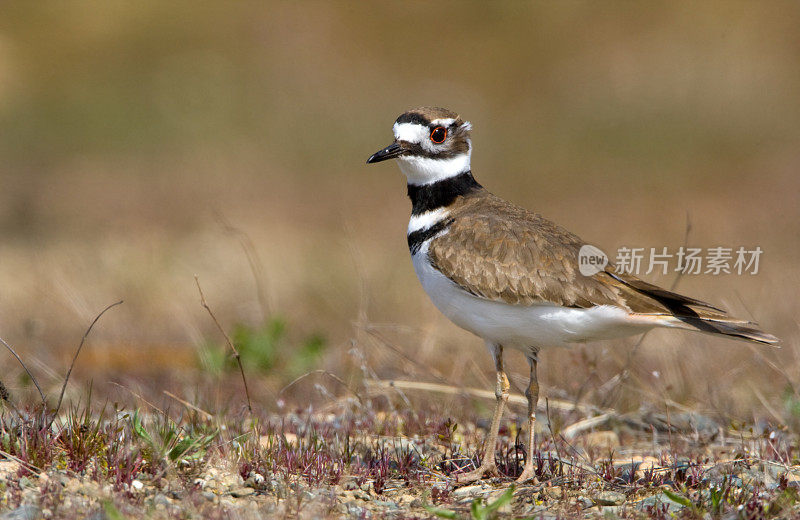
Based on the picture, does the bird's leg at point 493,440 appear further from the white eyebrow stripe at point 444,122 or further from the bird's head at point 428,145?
the white eyebrow stripe at point 444,122

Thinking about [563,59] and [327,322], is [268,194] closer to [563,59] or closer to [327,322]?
[327,322]

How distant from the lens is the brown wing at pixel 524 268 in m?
3.88

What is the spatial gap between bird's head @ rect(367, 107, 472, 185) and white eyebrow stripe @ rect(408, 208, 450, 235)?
6.7 inches

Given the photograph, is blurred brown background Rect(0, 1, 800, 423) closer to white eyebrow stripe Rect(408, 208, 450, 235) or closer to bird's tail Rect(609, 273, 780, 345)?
white eyebrow stripe Rect(408, 208, 450, 235)

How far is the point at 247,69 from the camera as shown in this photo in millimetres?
16766

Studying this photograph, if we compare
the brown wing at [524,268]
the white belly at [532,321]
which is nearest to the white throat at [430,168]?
the brown wing at [524,268]

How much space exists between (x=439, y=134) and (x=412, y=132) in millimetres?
→ 138

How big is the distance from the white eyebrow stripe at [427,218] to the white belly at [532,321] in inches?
15.5

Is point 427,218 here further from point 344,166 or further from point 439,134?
point 344,166

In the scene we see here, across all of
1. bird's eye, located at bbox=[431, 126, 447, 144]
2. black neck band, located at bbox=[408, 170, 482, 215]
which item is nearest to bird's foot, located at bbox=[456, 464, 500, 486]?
black neck band, located at bbox=[408, 170, 482, 215]

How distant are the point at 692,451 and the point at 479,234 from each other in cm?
153

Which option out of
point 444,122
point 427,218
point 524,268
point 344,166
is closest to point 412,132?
point 444,122

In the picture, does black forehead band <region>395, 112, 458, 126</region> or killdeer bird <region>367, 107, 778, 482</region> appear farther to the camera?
black forehead band <region>395, 112, 458, 126</region>

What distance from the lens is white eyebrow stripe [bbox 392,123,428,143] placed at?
444 centimetres
